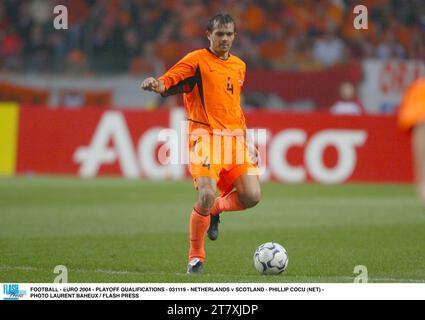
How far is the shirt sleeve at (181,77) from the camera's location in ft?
24.6

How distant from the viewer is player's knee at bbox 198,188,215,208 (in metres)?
7.40

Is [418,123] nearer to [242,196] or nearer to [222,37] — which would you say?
[222,37]

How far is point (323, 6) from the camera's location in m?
19.6

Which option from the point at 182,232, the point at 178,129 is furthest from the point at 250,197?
the point at 178,129

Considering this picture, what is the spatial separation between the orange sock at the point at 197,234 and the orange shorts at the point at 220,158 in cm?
27

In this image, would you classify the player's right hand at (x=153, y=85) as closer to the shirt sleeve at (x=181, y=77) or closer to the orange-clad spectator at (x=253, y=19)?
the shirt sleeve at (x=181, y=77)

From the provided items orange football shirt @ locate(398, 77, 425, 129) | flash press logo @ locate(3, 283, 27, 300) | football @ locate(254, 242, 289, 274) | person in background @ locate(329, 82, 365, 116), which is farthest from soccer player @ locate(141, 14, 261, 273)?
person in background @ locate(329, 82, 365, 116)

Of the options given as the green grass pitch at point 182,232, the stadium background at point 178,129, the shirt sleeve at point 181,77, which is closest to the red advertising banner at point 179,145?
the stadium background at point 178,129

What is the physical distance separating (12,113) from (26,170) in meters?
1.05

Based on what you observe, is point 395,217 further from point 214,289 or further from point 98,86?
point 98,86

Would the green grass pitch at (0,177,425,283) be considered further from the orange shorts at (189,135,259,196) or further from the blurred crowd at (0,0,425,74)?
the blurred crowd at (0,0,425,74)

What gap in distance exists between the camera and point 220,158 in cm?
763

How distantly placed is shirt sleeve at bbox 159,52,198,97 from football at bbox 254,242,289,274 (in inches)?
55.1

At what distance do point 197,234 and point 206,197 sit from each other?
1.02 ft
